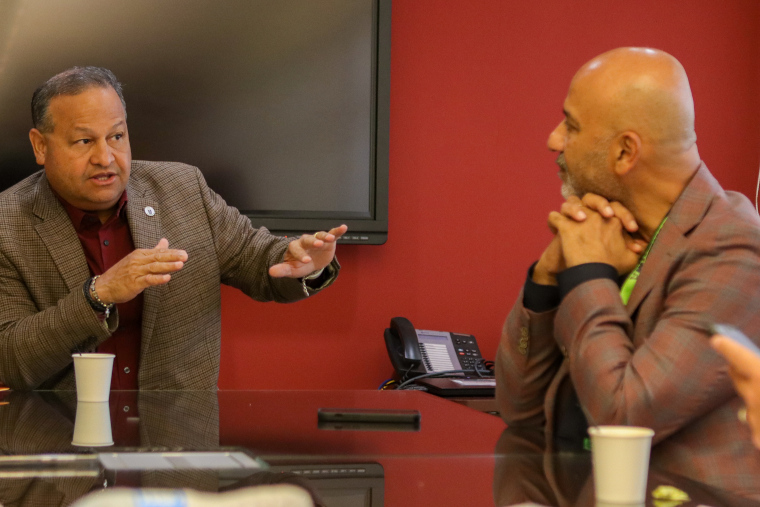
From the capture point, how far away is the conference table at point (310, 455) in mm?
982

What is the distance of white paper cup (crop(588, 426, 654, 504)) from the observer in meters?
0.90

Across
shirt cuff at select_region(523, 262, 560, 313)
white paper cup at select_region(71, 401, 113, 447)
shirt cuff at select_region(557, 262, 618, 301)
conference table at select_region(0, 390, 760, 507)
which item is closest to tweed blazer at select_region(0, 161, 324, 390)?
conference table at select_region(0, 390, 760, 507)

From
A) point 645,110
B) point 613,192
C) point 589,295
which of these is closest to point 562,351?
point 589,295

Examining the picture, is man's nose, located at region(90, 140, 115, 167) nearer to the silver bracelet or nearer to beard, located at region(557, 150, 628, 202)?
the silver bracelet

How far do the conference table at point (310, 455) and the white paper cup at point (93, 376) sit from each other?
0.10 feet

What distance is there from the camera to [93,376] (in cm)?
167

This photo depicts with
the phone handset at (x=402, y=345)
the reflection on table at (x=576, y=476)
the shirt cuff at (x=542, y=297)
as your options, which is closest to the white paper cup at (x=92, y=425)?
the reflection on table at (x=576, y=476)

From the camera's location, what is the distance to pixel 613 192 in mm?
1674

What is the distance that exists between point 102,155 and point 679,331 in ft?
5.22

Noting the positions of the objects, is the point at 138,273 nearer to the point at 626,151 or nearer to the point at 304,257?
the point at 304,257

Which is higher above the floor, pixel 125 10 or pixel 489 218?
pixel 125 10

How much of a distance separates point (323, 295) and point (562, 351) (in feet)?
5.30

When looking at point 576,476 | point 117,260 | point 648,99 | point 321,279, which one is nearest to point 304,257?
point 321,279

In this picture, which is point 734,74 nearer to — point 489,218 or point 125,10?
point 489,218
